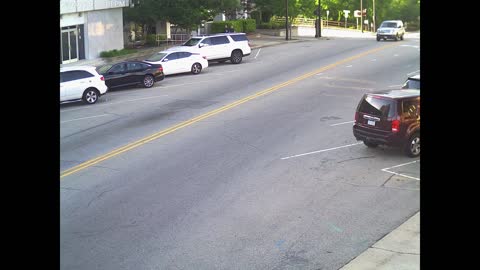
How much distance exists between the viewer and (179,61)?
31.0m

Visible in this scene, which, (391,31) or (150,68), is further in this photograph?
(391,31)

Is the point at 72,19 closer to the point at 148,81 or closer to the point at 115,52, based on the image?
the point at 115,52

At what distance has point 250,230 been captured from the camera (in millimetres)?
11219

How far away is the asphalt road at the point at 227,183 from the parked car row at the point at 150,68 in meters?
0.73

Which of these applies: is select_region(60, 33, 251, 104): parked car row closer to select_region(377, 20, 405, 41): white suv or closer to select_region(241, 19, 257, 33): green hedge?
select_region(377, 20, 405, 41): white suv

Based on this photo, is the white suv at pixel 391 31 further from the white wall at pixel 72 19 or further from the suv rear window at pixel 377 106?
the suv rear window at pixel 377 106

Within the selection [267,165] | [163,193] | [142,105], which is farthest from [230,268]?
[142,105]

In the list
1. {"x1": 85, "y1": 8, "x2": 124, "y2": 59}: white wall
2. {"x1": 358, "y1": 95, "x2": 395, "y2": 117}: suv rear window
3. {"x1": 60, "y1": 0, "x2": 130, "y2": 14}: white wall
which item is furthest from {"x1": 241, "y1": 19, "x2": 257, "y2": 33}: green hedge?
{"x1": 358, "y1": 95, "x2": 395, "y2": 117}: suv rear window

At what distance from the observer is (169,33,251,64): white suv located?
34.3 meters

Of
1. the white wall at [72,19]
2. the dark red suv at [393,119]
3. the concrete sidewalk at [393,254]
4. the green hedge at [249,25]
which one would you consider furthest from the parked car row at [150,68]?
the green hedge at [249,25]

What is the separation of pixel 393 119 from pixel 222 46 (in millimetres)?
19995

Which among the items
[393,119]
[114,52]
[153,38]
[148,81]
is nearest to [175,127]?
[393,119]

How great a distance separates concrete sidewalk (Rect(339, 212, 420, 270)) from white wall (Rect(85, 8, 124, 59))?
28852 mm
